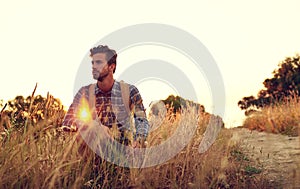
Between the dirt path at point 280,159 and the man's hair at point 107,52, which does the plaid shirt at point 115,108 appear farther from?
the dirt path at point 280,159

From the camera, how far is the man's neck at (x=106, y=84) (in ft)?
15.6

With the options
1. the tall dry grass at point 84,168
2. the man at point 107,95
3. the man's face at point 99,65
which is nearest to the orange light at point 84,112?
the man at point 107,95

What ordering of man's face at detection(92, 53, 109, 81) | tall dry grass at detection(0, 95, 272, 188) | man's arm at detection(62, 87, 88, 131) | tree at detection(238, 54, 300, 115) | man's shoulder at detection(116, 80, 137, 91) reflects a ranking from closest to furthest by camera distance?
tall dry grass at detection(0, 95, 272, 188) → man's arm at detection(62, 87, 88, 131) → man's face at detection(92, 53, 109, 81) → man's shoulder at detection(116, 80, 137, 91) → tree at detection(238, 54, 300, 115)

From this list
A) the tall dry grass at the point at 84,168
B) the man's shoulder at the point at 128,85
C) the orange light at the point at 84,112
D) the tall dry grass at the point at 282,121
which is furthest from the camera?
the tall dry grass at the point at 282,121

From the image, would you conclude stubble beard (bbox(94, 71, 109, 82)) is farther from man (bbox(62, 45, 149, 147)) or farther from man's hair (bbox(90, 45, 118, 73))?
man's hair (bbox(90, 45, 118, 73))

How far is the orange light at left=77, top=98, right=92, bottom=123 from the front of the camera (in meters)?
3.94

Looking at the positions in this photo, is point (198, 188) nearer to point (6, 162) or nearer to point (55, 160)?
point (55, 160)

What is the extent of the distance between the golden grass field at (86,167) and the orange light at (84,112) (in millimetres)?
178

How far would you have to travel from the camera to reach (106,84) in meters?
4.76

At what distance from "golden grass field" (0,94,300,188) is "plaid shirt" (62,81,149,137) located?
0.21m

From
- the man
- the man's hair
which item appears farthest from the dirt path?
the man's hair

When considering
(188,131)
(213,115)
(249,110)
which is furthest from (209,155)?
(249,110)

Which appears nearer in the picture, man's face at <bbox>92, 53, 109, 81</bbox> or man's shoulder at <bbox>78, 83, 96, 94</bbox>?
man's face at <bbox>92, 53, 109, 81</bbox>

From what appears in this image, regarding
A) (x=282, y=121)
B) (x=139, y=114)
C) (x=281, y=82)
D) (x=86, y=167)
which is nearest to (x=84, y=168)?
(x=86, y=167)
